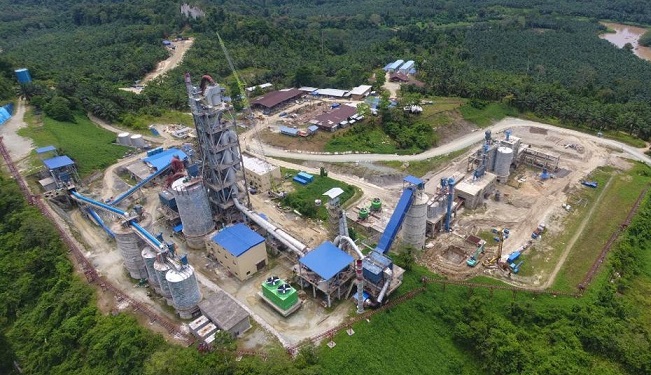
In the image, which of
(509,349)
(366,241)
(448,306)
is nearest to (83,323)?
(366,241)

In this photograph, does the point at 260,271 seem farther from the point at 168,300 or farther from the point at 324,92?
the point at 324,92

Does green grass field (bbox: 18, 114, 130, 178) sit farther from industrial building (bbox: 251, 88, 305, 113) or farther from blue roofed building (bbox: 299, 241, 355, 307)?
blue roofed building (bbox: 299, 241, 355, 307)

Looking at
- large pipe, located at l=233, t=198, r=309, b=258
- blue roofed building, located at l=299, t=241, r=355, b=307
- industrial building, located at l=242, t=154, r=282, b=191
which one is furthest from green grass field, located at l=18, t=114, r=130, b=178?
blue roofed building, located at l=299, t=241, r=355, b=307

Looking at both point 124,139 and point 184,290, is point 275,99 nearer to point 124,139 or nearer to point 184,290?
point 124,139

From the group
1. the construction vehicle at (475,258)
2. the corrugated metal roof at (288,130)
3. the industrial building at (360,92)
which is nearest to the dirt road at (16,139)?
the corrugated metal roof at (288,130)

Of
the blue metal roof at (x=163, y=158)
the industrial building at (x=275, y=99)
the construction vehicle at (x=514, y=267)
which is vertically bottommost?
the construction vehicle at (x=514, y=267)

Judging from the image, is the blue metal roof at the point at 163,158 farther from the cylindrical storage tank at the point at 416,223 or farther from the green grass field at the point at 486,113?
the green grass field at the point at 486,113

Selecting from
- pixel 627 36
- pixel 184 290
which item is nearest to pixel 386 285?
pixel 184 290
